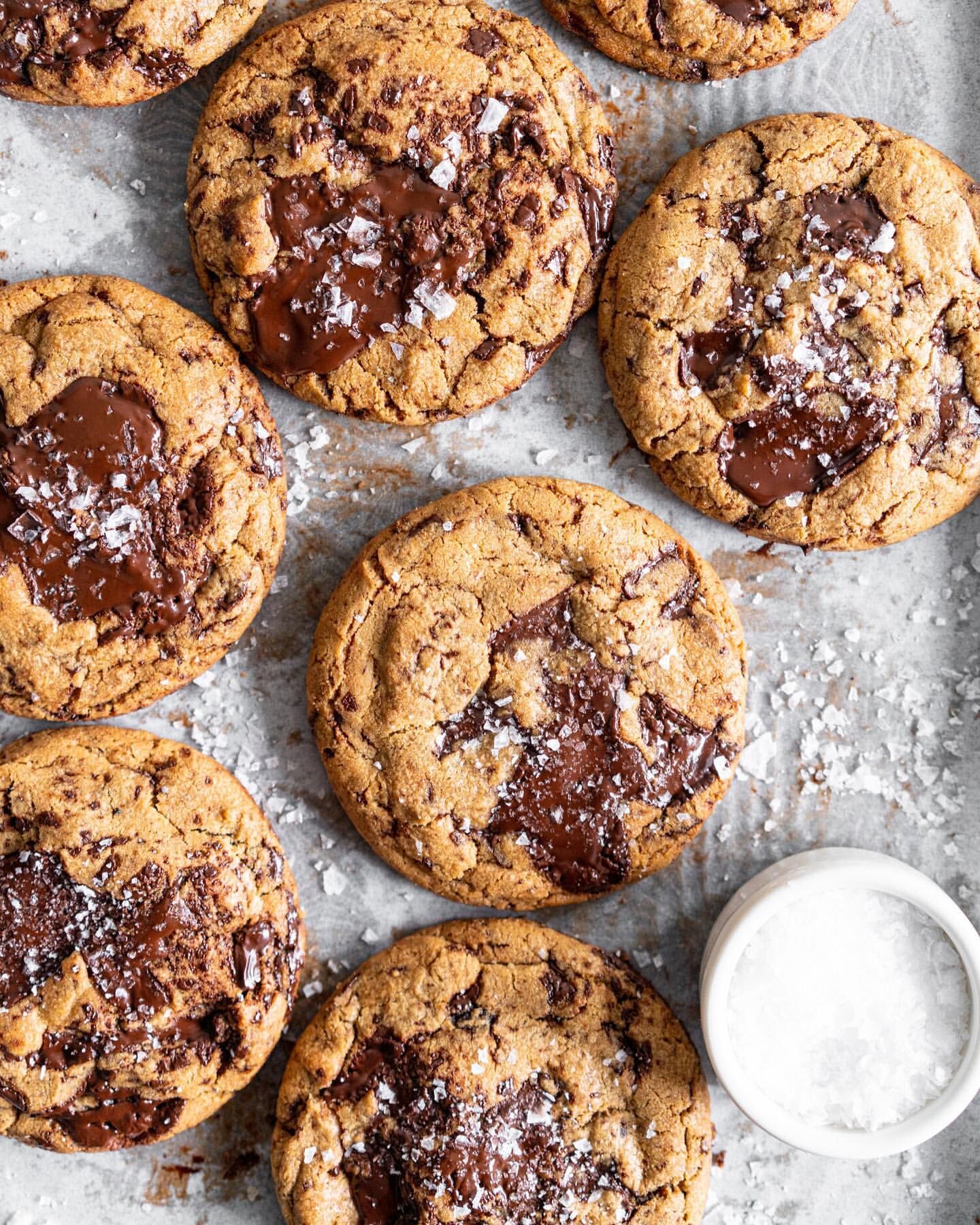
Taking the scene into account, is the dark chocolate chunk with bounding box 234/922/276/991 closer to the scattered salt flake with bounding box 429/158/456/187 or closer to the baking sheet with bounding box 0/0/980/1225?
the baking sheet with bounding box 0/0/980/1225

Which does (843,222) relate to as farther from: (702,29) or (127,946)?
(127,946)

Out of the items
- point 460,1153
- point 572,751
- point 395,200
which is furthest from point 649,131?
point 460,1153

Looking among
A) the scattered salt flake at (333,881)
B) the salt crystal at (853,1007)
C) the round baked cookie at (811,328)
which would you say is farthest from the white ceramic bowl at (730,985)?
the scattered salt flake at (333,881)

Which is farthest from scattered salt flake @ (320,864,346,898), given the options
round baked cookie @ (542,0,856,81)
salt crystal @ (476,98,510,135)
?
round baked cookie @ (542,0,856,81)

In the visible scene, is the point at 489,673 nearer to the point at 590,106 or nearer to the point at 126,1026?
the point at 126,1026

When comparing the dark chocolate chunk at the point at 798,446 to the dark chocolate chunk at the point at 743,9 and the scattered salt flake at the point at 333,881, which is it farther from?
the scattered salt flake at the point at 333,881

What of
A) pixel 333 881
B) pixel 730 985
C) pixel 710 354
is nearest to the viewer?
pixel 730 985

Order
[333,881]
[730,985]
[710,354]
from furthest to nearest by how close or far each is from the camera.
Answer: [333,881] → [710,354] → [730,985]
